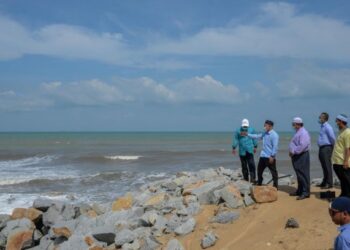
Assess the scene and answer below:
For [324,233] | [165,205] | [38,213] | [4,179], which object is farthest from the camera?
[4,179]

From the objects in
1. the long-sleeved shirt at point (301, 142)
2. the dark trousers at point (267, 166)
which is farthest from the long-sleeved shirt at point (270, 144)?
the long-sleeved shirt at point (301, 142)

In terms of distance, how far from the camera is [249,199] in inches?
340

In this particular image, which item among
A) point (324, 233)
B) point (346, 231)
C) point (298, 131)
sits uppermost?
point (298, 131)

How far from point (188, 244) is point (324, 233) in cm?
214

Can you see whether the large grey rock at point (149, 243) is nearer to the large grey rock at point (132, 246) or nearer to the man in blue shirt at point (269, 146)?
the large grey rock at point (132, 246)

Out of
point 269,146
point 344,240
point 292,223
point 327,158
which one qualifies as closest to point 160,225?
point 292,223

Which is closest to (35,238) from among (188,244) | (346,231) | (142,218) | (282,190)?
(142,218)

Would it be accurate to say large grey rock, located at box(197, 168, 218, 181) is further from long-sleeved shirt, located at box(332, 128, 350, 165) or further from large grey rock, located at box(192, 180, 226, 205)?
long-sleeved shirt, located at box(332, 128, 350, 165)

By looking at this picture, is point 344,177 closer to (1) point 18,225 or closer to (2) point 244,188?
(2) point 244,188

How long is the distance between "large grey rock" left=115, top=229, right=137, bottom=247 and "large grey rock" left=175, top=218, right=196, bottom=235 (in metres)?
0.76

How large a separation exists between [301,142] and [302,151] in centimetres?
18

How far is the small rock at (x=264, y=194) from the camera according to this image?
8539mm

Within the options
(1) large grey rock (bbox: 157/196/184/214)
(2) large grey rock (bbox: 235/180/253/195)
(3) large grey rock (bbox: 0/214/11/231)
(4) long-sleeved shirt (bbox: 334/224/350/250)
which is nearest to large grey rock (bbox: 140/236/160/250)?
(1) large grey rock (bbox: 157/196/184/214)

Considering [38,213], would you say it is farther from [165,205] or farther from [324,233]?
[324,233]
